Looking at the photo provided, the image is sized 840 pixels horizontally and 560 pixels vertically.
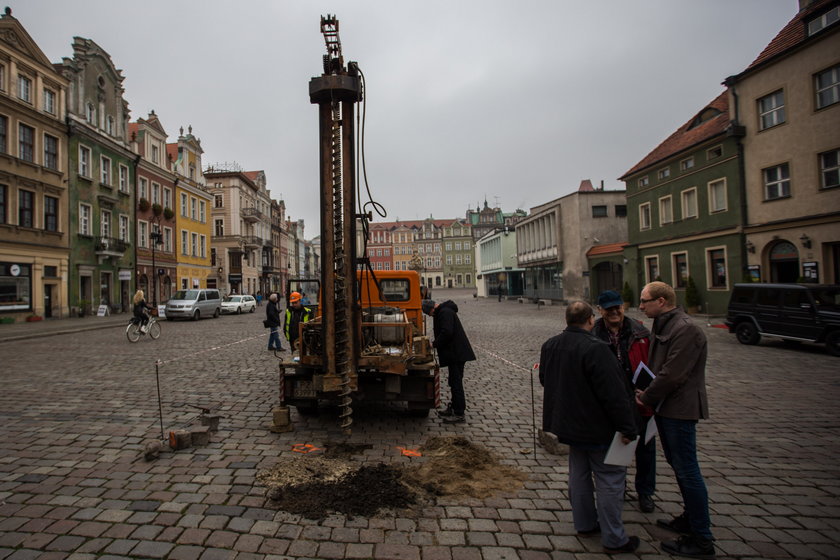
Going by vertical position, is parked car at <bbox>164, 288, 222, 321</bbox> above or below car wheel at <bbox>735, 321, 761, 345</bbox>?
above

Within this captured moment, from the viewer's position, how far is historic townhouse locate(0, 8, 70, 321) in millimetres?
23312

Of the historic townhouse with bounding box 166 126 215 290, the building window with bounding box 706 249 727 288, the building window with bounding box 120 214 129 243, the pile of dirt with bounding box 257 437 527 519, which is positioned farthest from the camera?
the historic townhouse with bounding box 166 126 215 290

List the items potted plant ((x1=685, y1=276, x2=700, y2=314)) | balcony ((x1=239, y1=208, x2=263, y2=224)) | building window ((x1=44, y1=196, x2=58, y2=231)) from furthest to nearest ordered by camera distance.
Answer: balcony ((x1=239, y1=208, x2=263, y2=224)), building window ((x1=44, y1=196, x2=58, y2=231)), potted plant ((x1=685, y1=276, x2=700, y2=314))

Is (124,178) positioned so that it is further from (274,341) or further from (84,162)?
(274,341)

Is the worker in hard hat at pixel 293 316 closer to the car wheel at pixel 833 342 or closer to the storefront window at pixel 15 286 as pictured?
the car wheel at pixel 833 342

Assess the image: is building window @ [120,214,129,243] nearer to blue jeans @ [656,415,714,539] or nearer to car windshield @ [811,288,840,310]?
blue jeans @ [656,415,714,539]

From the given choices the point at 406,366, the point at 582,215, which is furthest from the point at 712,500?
the point at 582,215

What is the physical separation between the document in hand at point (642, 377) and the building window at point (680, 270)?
80.5 ft

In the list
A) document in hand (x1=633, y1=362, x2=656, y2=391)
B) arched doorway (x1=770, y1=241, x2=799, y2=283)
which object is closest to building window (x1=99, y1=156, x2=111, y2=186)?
document in hand (x1=633, y1=362, x2=656, y2=391)

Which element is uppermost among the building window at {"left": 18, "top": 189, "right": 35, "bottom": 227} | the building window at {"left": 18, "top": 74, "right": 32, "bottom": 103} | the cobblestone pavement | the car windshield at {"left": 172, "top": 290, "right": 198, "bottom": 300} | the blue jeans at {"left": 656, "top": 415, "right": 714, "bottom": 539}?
the building window at {"left": 18, "top": 74, "right": 32, "bottom": 103}

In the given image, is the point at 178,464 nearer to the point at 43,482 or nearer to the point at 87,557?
the point at 43,482

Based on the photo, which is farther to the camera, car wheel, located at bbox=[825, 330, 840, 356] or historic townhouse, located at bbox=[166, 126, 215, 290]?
historic townhouse, located at bbox=[166, 126, 215, 290]

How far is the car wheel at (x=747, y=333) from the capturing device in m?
13.2

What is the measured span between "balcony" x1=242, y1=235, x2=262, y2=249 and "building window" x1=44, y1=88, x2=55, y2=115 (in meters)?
29.4
